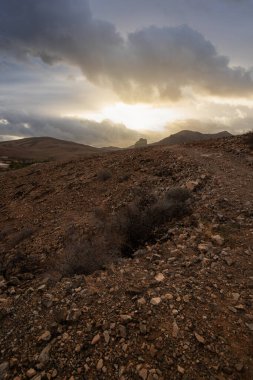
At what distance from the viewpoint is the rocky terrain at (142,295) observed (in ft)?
11.7

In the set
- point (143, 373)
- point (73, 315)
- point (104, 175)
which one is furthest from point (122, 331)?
point (104, 175)

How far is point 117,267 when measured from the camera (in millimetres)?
5660

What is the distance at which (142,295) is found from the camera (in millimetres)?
4559

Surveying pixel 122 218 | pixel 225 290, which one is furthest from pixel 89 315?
pixel 122 218

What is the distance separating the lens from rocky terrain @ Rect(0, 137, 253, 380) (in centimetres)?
→ 357

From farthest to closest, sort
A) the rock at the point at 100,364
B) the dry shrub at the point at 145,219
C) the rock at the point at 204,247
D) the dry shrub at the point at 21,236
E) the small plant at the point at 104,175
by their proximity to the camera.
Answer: the small plant at the point at 104,175, the dry shrub at the point at 21,236, the dry shrub at the point at 145,219, the rock at the point at 204,247, the rock at the point at 100,364

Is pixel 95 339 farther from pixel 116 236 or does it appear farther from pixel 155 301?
pixel 116 236

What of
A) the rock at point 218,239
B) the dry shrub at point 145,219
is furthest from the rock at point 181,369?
the dry shrub at point 145,219

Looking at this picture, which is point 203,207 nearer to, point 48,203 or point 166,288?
point 166,288

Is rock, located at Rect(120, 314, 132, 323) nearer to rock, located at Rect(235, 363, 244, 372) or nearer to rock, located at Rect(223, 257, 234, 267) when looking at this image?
rock, located at Rect(235, 363, 244, 372)

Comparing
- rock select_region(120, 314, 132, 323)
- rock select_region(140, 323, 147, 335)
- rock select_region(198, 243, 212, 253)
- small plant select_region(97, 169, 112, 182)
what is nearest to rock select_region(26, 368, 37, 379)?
rock select_region(120, 314, 132, 323)

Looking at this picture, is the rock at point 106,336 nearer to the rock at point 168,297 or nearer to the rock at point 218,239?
the rock at point 168,297

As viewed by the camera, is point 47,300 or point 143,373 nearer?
point 143,373

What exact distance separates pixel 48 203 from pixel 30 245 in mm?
3917
